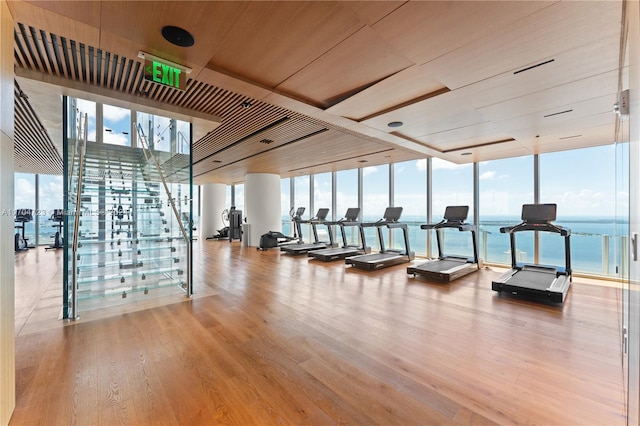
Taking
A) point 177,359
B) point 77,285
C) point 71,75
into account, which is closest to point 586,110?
point 177,359

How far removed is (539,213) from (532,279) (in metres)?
1.38

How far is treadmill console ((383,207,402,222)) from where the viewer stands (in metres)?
7.61

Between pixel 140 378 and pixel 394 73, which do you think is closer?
pixel 140 378

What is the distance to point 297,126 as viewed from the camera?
217 inches

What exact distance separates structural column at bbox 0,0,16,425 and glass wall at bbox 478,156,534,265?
847 cm

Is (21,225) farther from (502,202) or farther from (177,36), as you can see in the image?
(502,202)

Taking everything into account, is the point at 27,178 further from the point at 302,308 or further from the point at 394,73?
the point at 394,73

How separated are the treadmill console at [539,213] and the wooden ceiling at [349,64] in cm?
142

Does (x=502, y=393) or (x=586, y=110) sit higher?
(x=586, y=110)

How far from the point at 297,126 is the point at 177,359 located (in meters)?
4.41

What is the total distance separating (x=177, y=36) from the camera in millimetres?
2580

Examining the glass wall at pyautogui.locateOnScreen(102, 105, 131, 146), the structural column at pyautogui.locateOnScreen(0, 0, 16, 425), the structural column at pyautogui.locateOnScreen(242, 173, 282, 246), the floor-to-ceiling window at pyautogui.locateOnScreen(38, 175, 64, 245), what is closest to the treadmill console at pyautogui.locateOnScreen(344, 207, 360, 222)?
the structural column at pyautogui.locateOnScreen(242, 173, 282, 246)

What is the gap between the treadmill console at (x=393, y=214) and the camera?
25.0 feet

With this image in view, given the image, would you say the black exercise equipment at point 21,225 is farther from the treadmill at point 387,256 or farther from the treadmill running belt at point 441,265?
the treadmill running belt at point 441,265
